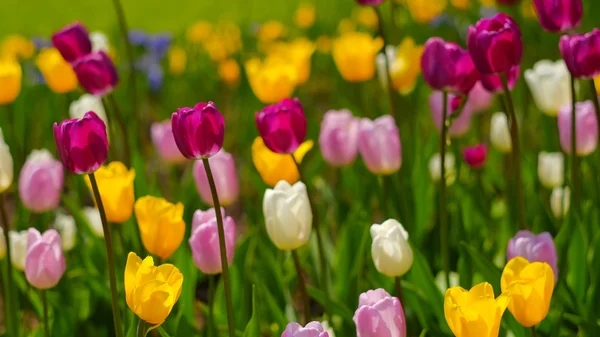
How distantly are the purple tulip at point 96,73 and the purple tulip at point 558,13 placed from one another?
1173mm

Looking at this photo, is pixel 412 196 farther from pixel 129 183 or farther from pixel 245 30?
pixel 245 30

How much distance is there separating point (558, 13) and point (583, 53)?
0.54ft

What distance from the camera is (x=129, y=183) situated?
1807mm

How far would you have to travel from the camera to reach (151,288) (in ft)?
4.34

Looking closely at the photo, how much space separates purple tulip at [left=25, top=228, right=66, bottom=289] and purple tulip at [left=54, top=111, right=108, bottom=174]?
38cm

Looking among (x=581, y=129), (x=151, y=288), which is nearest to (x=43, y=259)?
(x=151, y=288)

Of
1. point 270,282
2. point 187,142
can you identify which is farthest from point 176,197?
point 187,142

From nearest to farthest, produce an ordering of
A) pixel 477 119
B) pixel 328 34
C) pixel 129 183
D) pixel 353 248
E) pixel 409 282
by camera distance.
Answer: pixel 129 183
pixel 409 282
pixel 353 248
pixel 477 119
pixel 328 34

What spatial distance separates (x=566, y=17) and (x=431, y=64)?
0.34 metres

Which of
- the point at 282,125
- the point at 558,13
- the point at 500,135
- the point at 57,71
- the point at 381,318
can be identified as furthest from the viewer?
the point at 57,71

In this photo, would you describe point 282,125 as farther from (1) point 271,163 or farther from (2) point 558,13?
(2) point 558,13

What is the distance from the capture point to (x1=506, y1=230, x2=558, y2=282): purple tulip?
64.1 inches

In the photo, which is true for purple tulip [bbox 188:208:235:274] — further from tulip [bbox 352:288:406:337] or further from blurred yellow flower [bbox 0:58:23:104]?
blurred yellow flower [bbox 0:58:23:104]

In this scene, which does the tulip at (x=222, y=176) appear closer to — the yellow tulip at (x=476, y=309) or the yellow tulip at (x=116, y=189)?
the yellow tulip at (x=116, y=189)
